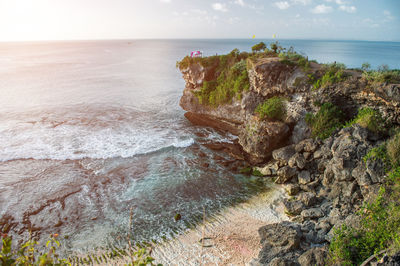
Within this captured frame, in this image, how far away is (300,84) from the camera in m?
20.8

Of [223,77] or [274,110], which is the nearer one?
[274,110]

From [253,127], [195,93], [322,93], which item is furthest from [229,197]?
[195,93]

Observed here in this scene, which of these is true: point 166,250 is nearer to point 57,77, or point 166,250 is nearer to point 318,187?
point 318,187

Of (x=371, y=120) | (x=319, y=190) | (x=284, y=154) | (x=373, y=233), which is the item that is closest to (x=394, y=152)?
(x=371, y=120)

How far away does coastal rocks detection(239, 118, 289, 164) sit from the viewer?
20.6 m

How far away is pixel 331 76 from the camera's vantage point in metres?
19.4

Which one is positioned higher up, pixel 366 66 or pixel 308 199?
pixel 366 66

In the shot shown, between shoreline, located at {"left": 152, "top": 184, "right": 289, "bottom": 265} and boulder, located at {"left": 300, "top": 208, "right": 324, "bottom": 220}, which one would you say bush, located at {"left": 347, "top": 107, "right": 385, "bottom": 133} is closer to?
boulder, located at {"left": 300, "top": 208, "right": 324, "bottom": 220}

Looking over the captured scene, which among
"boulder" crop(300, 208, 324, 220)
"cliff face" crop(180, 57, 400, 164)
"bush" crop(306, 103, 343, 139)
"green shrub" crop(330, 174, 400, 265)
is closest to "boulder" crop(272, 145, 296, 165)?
"cliff face" crop(180, 57, 400, 164)

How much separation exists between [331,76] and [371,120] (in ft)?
16.9

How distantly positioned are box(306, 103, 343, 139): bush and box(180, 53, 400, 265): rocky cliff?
17.6 inches

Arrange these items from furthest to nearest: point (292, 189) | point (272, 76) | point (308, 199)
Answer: point (272, 76) < point (292, 189) < point (308, 199)

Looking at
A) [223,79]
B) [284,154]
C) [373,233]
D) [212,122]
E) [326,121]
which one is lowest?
[373,233]

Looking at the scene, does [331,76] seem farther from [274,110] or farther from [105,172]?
[105,172]
